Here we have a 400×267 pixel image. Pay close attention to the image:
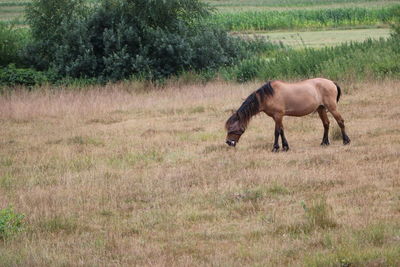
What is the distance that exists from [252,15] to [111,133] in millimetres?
42611

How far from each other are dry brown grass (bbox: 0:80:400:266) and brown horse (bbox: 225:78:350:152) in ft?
1.54

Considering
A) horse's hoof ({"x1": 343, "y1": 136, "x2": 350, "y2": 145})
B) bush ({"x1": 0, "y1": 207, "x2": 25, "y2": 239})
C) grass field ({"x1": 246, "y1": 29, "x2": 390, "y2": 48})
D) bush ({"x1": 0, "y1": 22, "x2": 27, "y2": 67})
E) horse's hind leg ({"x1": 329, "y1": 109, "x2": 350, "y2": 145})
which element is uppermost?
bush ({"x1": 0, "y1": 207, "x2": 25, "y2": 239})

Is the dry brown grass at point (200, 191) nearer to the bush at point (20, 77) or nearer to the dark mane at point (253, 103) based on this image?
the dark mane at point (253, 103)

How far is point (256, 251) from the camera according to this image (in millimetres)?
7816

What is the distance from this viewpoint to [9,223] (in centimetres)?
902

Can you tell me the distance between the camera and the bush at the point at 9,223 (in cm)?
881

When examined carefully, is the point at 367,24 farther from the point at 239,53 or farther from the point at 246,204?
the point at 246,204

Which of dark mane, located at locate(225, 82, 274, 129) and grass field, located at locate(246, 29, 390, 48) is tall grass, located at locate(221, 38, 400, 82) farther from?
grass field, located at locate(246, 29, 390, 48)

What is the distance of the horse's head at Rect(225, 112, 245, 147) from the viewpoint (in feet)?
44.9

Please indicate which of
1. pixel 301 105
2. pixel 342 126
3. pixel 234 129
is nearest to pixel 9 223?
pixel 234 129

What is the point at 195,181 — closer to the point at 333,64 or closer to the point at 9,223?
the point at 9,223

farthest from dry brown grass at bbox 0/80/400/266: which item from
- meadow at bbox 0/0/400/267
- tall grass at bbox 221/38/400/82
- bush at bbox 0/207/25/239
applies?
tall grass at bbox 221/38/400/82

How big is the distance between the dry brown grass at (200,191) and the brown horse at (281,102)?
471mm

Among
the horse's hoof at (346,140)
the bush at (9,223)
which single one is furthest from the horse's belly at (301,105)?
the bush at (9,223)
